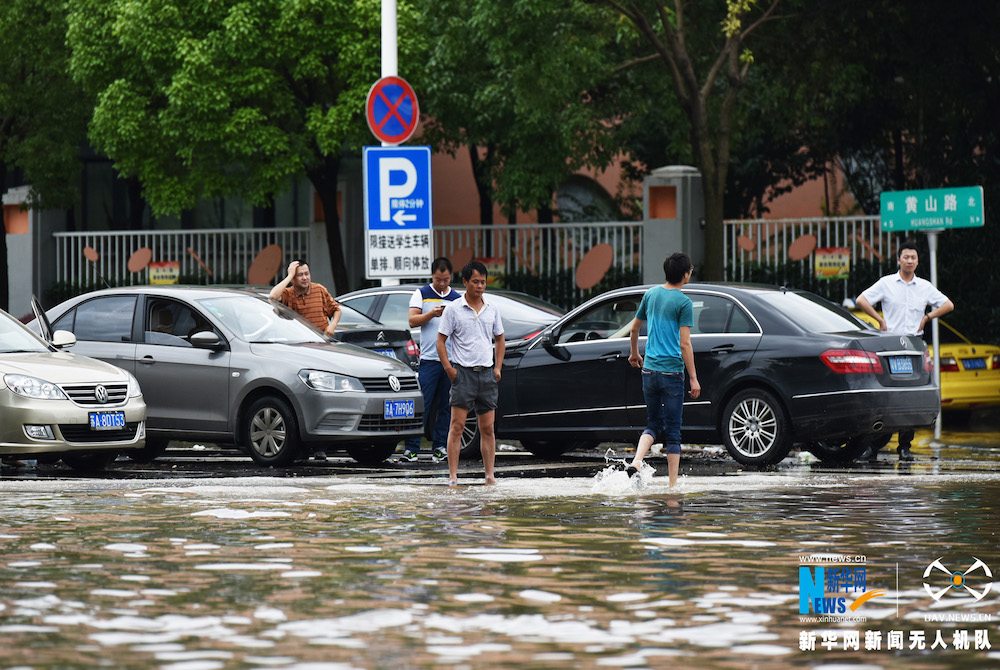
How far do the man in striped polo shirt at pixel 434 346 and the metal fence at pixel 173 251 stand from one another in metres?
16.0

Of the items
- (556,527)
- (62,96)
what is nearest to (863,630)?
(556,527)

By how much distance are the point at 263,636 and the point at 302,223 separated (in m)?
38.3

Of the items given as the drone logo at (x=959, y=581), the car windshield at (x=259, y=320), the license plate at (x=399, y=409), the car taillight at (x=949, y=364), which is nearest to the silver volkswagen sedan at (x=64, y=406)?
the car windshield at (x=259, y=320)

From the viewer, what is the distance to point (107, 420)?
1549 centimetres

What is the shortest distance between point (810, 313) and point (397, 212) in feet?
17.2

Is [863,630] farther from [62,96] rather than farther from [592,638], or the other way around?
[62,96]

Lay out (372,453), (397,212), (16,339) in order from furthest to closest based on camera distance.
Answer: (397,212) → (372,453) → (16,339)

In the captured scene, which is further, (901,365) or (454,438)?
(901,365)

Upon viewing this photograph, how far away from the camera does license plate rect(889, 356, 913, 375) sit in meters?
16.2

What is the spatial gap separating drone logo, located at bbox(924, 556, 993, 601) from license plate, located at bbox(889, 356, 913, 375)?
22.4ft

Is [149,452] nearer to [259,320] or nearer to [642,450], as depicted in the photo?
[259,320]

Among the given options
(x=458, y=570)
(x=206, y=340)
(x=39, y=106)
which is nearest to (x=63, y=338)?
(x=206, y=340)

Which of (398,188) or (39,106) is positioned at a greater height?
(39,106)

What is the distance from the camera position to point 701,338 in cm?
1648
